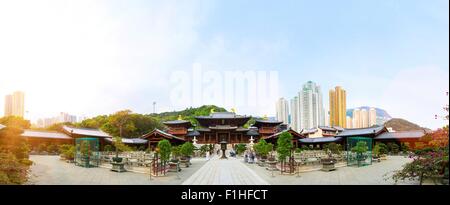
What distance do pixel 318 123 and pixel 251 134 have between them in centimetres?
250

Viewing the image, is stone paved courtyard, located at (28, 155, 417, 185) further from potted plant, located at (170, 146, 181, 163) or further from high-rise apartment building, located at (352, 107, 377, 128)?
high-rise apartment building, located at (352, 107, 377, 128)

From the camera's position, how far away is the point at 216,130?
247 inches

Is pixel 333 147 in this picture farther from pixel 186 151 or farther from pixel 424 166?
pixel 186 151

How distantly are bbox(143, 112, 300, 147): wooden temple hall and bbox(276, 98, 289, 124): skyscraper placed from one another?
0.55 feet

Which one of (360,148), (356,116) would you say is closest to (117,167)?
(356,116)

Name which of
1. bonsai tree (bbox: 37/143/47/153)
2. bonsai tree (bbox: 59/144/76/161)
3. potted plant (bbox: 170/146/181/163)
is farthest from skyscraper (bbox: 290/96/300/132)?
bonsai tree (bbox: 37/143/47/153)

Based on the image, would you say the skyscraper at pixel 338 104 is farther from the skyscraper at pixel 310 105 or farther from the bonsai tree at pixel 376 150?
the bonsai tree at pixel 376 150

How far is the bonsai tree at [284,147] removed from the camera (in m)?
3.70

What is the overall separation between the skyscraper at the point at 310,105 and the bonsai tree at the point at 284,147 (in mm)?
365

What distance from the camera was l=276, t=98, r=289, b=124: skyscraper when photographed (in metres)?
3.46

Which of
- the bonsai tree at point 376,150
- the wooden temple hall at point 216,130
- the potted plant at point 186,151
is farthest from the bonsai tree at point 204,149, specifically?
the bonsai tree at point 376,150

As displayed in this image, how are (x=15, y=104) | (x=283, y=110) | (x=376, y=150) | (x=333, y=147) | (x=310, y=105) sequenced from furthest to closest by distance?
(x=333, y=147), (x=376, y=150), (x=283, y=110), (x=310, y=105), (x=15, y=104)

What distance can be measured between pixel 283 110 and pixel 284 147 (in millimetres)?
558
